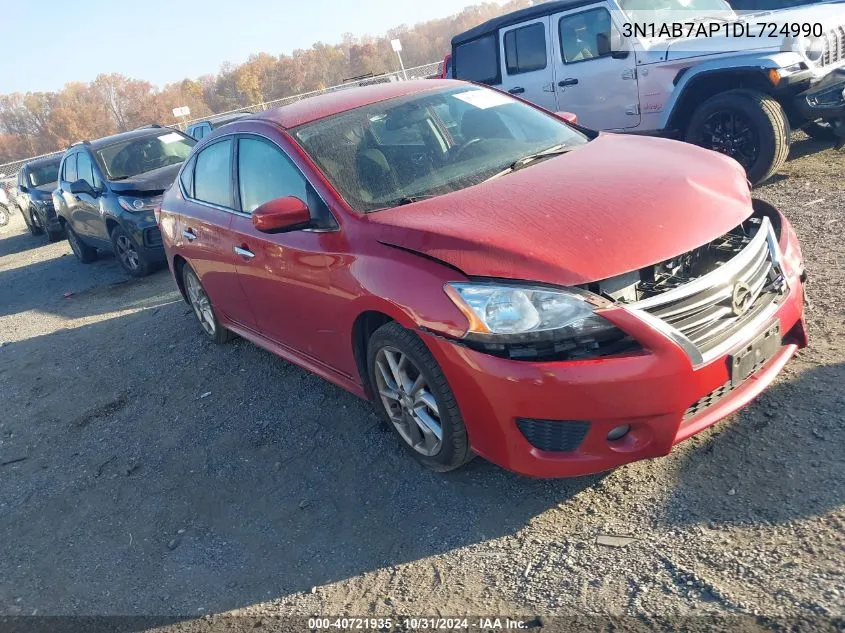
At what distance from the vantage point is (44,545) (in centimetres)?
362

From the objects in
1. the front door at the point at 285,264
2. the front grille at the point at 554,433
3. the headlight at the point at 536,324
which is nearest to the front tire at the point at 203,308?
the front door at the point at 285,264

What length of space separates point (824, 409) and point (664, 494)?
34.8 inches

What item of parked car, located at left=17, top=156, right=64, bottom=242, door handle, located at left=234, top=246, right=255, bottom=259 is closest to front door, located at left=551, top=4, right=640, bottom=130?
door handle, located at left=234, top=246, right=255, bottom=259

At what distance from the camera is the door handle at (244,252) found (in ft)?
13.8

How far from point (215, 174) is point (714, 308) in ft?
11.3

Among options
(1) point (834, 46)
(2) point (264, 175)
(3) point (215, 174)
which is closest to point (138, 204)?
(3) point (215, 174)

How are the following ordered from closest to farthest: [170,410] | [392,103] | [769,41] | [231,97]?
[392,103], [170,410], [769,41], [231,97]

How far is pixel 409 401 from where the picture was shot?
323 cm

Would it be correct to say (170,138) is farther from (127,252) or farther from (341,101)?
(341,101)

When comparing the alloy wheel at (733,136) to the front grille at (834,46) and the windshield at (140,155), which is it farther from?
the windshield at (140,155)

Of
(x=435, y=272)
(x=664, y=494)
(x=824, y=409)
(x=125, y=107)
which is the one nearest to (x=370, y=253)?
(x=435, y=272)

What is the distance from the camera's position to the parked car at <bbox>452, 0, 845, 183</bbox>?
6.36m

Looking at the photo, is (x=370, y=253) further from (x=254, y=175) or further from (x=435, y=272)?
(x=254, y=175)

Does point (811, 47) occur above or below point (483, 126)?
below
